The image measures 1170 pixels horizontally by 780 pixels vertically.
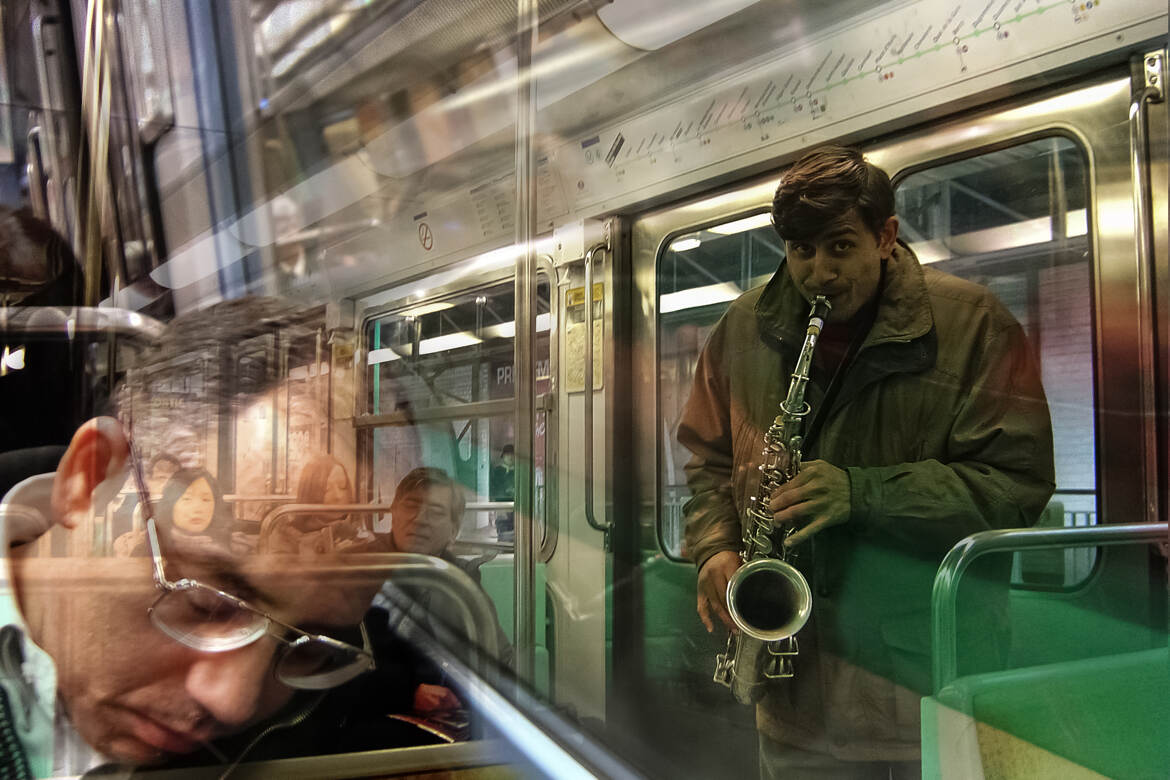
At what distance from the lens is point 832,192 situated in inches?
74.3

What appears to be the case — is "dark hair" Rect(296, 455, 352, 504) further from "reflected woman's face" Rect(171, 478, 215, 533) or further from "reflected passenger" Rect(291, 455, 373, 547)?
"reflected woman's face" Rect(171, 478, 215, 533)

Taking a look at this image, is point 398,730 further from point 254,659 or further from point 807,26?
point 807,26

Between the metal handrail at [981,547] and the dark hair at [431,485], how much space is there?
0.90m

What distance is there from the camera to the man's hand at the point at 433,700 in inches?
53.8

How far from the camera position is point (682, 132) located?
2.35 m

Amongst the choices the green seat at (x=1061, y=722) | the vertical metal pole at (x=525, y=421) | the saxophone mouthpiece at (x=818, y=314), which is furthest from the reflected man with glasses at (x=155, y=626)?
the saxophone mouthpiece at (x=818, y=314)

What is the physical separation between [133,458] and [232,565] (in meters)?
0.23

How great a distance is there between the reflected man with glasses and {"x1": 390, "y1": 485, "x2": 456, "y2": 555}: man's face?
0.30 ft

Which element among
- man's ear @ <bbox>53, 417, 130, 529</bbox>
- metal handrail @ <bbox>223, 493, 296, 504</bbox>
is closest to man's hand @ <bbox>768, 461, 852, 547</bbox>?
metal handrail @ <bbox>223, 493, 296, 504</bbox>

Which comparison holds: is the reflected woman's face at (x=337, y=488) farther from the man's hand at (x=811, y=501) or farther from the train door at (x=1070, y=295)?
the train door at (x=1070, y=295)

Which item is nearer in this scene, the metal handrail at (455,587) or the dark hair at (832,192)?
the metal handrail at (455,587)

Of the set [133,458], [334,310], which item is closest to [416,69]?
[334,310]

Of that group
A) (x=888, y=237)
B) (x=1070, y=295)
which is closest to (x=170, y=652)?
(x=888, y=237)

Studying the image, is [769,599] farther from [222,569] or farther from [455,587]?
[222,569]
